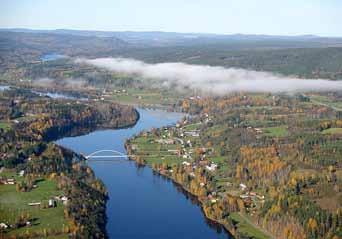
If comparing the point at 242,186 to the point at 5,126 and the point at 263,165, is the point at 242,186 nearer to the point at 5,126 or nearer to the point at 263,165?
the point at 263,165

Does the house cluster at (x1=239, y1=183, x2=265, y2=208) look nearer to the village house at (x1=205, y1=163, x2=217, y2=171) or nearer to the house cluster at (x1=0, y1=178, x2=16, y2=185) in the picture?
the village house at (x1=205, y1=163, x2=217, y2=171)

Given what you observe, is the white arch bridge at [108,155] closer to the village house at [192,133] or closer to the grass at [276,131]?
the village house at [192,133]

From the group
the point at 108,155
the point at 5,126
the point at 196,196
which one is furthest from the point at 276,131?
the point at 5,126

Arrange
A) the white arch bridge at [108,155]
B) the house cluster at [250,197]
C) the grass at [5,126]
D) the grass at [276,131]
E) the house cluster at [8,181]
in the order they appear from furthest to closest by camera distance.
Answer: the grass at [5,126]
the grass at [276,131]
the white arch bridge at [108,155]
the house cluster at [8,181]
the house cluster at [250,197]

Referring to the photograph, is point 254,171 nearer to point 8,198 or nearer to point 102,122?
point 8,198

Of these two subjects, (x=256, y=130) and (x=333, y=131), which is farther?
(x=256, y=130)

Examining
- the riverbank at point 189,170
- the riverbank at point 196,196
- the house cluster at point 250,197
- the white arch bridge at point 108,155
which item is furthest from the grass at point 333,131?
the white arch bridge at point 108,155
